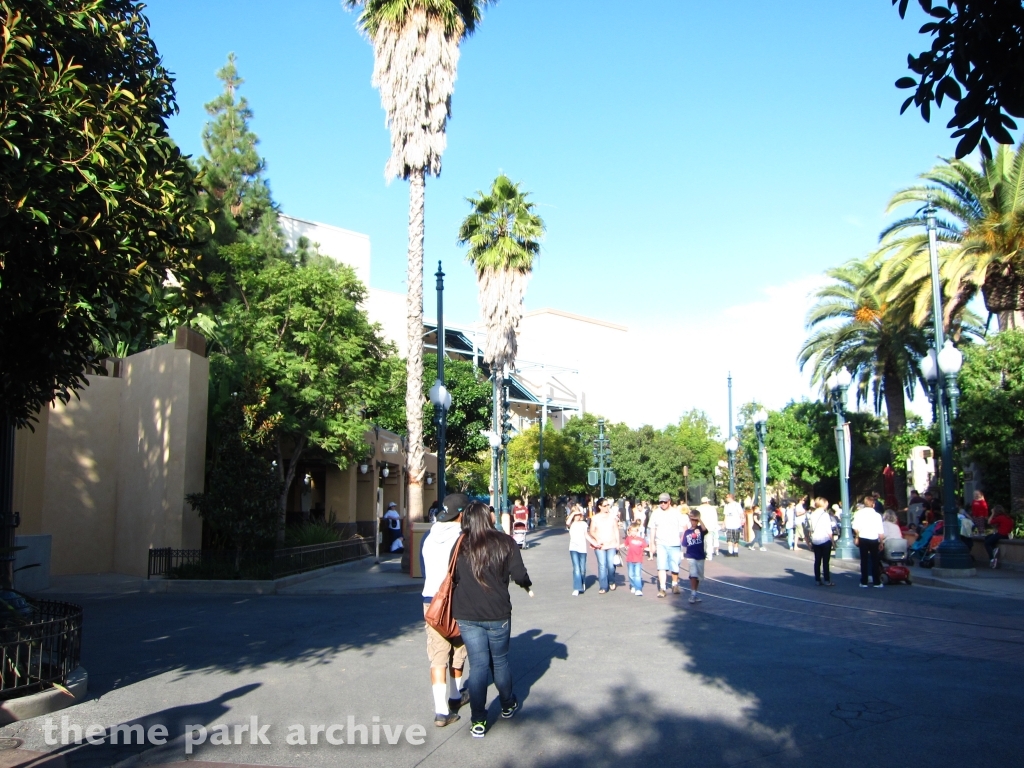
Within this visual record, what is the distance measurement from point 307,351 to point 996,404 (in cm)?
1594

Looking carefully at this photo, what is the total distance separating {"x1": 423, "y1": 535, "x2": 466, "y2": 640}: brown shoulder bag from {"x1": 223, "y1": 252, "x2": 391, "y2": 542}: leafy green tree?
12.7 metres

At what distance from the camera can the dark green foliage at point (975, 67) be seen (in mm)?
5496

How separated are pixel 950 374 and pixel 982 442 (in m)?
3.81

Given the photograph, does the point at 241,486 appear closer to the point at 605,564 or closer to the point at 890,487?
the point at 605,564

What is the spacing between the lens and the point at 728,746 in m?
6.09

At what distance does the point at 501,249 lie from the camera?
32.6 meters

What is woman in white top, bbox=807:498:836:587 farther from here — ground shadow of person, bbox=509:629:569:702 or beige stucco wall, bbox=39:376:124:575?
beige stucco wall, bbox=39:376:124:575

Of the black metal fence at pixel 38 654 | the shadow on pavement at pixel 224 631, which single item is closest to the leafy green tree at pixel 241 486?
the shadow on pavement at pixel 224 631

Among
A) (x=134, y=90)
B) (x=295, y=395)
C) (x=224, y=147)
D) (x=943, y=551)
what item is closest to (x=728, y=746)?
(x=134, y=90)

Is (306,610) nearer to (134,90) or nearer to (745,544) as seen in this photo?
(134,90)

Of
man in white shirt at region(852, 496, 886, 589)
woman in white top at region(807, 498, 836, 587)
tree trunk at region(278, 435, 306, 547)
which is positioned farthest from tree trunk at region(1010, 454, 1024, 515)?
tree trunk at region(278, 435, 306, 547)

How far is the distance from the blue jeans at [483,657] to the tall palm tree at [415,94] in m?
14.1

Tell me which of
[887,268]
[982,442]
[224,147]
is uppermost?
[224,147]

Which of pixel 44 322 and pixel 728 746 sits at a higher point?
pixel 44 322
